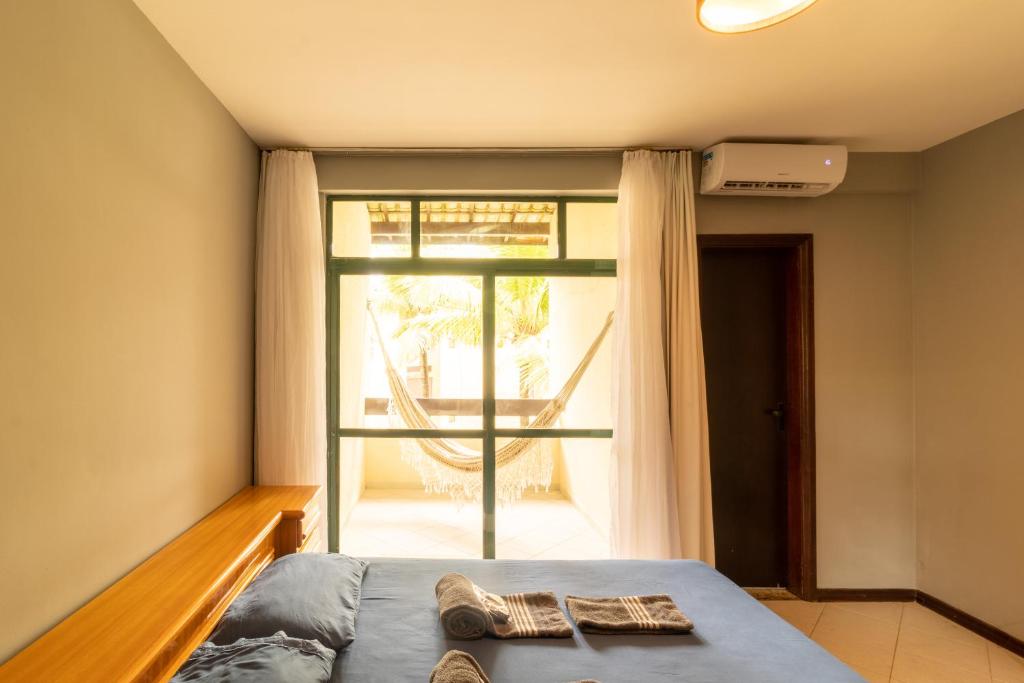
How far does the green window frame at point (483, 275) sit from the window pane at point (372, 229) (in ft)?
0.08

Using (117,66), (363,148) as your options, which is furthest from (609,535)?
(117,66)

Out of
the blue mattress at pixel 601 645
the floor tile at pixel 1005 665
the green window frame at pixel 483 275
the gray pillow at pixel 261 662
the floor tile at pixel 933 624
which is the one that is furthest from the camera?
the green window frame at pixel 483 275

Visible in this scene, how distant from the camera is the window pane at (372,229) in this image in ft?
9.25

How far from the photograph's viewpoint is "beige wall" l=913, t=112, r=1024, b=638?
230 cm

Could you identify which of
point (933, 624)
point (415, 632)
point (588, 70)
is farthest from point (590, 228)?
point (933, 624)

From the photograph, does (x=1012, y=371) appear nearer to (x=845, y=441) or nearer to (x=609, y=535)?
(x=845, y=441)

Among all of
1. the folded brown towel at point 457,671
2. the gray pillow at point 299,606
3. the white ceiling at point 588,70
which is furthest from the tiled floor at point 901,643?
the white ceiling at point 588,70

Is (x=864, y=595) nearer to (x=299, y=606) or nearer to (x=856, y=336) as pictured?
(x=856, y=336)

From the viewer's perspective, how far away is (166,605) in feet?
4.35

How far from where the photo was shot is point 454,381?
2.86 metres

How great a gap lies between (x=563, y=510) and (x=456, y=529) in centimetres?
59

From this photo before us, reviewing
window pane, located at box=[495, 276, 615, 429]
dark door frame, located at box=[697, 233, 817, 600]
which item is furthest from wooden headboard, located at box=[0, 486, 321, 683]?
dark door frame, located at box=[697, 233, 817, 600]

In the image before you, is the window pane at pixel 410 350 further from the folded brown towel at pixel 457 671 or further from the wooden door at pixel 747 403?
the folded brown towel at pixel 457 671

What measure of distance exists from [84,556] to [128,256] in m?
0.81
